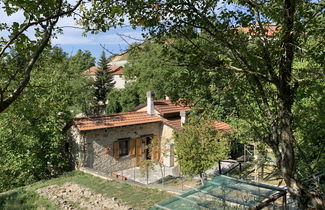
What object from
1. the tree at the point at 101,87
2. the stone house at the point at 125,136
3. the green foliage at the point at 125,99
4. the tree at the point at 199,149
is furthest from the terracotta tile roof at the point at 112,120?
the tree at the point at 101,87

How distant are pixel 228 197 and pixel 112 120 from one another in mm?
13802

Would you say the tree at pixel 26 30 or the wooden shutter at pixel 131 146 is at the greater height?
the tree at pixel 26 30

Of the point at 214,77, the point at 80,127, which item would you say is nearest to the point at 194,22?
the point at 214,77

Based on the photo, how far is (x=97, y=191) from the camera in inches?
491

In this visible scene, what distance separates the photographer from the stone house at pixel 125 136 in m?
16.9

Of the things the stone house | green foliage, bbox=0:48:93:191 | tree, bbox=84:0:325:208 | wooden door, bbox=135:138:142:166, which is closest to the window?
the stone house

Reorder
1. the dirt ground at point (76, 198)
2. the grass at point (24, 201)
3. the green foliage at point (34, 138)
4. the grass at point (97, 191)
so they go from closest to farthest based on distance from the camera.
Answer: the dirt ground at point (76, 198) → the grass at point (24, 201) → the grass at point (97, 191) → the green foliage at point (34, 138)

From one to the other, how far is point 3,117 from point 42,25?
518 inches

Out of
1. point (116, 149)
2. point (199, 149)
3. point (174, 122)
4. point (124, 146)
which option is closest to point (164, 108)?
point (174, 122)

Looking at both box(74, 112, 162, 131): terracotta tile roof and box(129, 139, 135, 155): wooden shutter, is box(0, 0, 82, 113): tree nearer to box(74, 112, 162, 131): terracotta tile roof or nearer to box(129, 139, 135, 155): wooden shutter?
box(74, 112, 162, 131): terracotta tile roof

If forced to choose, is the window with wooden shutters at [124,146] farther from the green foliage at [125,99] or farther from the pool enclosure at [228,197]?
the pool enclosure at [228,197]

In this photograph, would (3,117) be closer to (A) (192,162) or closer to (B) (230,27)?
(A) (192,162)

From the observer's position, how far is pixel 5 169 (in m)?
14.8

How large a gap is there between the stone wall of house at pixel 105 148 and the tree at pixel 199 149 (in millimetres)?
5538
